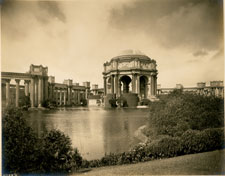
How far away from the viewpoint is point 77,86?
6.37 meters

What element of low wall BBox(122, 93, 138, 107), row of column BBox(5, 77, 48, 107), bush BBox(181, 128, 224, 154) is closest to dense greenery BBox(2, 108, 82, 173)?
row of column BBox(5, 77, 48, 107)

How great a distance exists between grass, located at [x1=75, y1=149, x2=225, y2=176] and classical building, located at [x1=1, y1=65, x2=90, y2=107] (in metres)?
2.61

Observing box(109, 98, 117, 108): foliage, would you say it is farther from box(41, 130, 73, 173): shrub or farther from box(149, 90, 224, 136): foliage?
box(41, 130, 73, 173): shrub

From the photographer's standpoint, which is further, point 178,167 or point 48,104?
point 48,104

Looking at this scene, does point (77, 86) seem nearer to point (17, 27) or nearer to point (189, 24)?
point (17, 27)

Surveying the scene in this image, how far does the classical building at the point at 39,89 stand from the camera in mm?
5277

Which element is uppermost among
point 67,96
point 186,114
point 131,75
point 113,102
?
point 131,75

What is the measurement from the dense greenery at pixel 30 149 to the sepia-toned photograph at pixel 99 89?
2 centimetres

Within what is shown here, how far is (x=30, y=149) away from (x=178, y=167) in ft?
11.6

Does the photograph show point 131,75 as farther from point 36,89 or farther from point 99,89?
point 36,89

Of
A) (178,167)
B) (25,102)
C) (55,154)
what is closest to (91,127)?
(55,154)

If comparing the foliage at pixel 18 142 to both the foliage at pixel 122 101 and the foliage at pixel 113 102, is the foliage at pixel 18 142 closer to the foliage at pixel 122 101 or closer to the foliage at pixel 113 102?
the foliage at pixel 113 102

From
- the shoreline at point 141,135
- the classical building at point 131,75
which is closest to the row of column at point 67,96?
the classical building at point 131,75

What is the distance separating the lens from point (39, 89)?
5.99 metres
